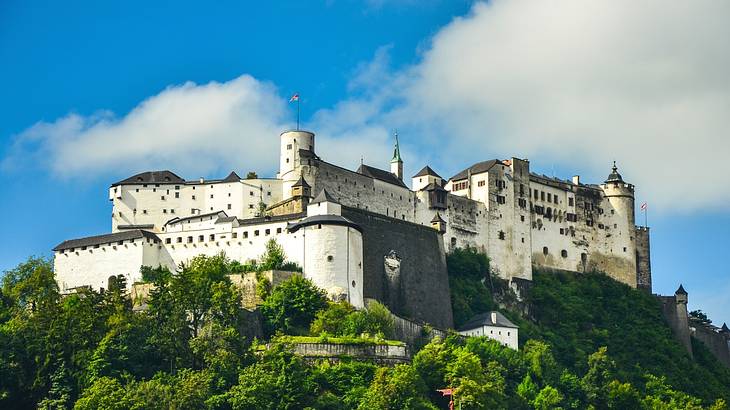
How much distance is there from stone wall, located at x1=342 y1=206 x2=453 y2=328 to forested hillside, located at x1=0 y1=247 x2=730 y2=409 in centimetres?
416

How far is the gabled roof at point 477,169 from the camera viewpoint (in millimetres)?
88938

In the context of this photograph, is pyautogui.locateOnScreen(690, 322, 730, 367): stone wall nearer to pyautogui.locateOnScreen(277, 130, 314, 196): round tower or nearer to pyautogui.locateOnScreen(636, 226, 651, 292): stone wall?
pyautogui.locateOnScreen(636, 226, 651, 292): stone wall

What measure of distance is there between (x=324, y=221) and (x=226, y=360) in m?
11.8

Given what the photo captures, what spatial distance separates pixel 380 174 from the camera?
83625 mm

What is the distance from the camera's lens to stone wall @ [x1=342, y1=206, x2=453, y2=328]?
72.2 m

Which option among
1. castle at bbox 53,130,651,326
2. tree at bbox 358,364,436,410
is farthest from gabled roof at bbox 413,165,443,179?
tree at bbox 358,364,436,410

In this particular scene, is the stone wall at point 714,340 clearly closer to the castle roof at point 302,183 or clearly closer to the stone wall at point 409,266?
the stone wall at point 409,266

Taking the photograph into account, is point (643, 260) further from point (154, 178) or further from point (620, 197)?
point (154, 178)

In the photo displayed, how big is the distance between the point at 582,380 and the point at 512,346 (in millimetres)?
4666

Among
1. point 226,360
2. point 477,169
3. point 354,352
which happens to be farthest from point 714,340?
point 226,360

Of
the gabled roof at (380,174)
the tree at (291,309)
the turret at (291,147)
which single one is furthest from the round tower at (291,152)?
the tree at (291,309)

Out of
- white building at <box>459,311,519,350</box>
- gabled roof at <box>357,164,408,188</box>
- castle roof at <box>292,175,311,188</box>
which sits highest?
gabled roof at <box>357,164,408,188</box>

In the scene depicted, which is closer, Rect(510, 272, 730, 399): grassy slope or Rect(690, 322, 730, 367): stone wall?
Rect(510, 272, 730, 399): grassy slope

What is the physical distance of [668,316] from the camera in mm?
92062
